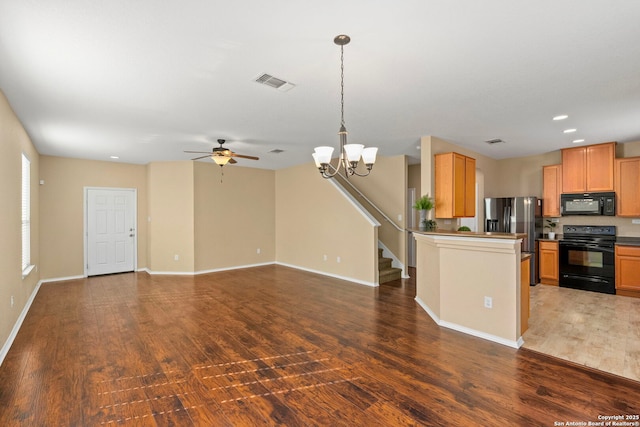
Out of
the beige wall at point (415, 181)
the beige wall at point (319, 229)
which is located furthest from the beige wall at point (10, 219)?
the beige wall at point (415, 181)

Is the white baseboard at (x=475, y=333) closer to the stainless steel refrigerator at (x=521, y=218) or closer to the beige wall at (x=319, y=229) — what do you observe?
the beige wall at (x=319, y=229)

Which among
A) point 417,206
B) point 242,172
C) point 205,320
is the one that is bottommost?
point 205,320

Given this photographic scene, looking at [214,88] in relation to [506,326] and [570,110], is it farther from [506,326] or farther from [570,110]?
[570,110]

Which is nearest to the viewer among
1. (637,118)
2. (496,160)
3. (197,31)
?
(197,31)

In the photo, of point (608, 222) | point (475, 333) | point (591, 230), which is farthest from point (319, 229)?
point (608, 222)

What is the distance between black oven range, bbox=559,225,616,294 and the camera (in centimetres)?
520

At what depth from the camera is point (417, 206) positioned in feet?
15.3

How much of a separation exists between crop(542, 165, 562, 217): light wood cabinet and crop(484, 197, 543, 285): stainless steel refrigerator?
214 millimetres

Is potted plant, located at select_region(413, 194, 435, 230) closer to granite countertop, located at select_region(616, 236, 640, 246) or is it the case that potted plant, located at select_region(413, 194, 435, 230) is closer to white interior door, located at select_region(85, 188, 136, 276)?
granite countertop, located at select_region(616, 236, 640, 246)

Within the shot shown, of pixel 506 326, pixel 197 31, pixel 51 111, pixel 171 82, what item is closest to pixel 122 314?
pixel 51 111

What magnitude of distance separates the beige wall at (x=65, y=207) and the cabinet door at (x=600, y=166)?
9640mm

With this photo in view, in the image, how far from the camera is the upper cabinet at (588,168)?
534 cm

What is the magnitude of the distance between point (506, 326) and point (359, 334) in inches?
61.0

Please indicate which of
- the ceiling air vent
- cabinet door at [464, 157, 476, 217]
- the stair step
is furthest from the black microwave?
the ceiling air vent
